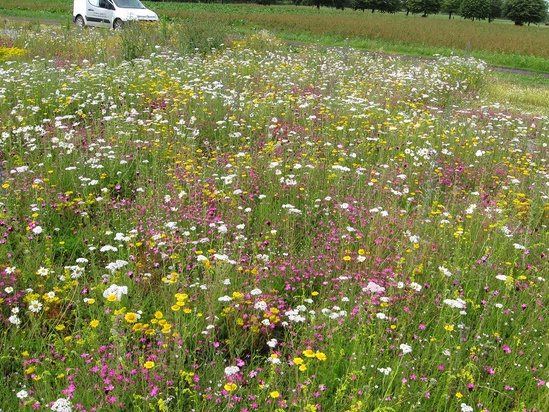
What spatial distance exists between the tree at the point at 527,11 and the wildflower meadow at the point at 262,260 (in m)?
86.3

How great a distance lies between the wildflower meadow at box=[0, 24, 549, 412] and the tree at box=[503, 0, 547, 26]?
86.3 m

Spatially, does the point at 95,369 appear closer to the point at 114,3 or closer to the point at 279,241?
the point at 279,241

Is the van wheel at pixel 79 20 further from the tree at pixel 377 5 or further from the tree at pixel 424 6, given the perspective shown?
the tree at pixel 424 6

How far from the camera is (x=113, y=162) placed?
5312 mm

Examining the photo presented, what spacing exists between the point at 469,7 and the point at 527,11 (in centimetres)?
1019

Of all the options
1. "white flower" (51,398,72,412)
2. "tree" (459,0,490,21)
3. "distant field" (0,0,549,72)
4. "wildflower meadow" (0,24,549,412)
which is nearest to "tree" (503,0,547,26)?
"tree" (459,0,490,21)

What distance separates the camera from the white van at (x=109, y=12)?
782 inches

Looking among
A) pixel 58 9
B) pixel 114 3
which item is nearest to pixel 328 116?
pixel 114 3

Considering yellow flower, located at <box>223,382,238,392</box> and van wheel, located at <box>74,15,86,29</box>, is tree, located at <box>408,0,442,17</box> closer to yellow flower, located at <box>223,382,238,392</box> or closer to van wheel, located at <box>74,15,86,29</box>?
van wheel, located at <box>74,15,86,29</box>

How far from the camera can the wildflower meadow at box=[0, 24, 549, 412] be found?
2635 millimetres

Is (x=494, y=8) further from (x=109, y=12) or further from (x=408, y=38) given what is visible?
(x=109, y=12)

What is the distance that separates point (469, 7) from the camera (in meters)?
84.8

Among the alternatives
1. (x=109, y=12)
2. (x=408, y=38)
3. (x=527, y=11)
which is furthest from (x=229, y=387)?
(x=527, y=11)

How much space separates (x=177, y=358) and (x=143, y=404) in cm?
33
